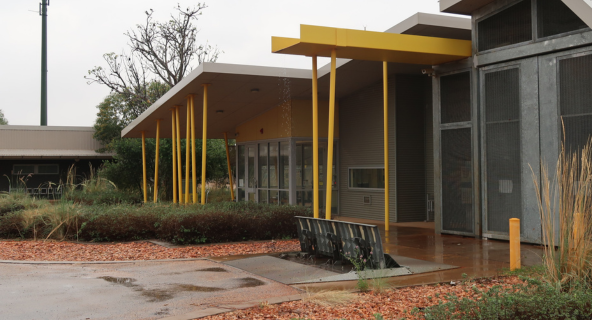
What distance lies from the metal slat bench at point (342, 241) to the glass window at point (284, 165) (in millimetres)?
7918

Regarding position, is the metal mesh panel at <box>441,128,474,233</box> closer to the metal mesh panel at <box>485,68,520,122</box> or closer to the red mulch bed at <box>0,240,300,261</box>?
the metal mesh panel at <box>485,68,520,122</box>

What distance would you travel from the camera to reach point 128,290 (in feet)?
23.6

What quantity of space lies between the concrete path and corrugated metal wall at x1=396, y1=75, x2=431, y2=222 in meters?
7.54

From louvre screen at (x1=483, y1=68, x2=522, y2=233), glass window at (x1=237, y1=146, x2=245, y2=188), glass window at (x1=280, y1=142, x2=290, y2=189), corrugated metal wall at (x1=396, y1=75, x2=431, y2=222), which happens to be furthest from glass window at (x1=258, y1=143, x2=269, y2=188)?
louvre screen at (x1=483, y1=68, x2=522, y2=233)

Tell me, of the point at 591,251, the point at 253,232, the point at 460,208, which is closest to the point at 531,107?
the point at 460,208

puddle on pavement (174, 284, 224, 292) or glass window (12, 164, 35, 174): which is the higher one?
glass window (12, 164, 35, 174)

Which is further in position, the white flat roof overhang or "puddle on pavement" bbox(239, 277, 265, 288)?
the white flat roof overhang

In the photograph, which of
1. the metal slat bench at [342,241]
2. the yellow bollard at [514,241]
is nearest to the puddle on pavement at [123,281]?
the metal slat bench at [342,241]

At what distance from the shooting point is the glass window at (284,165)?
17469 mm

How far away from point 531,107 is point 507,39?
143cm

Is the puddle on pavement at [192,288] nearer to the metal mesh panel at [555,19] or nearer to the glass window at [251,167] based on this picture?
the metal mesh panel at [555,19]

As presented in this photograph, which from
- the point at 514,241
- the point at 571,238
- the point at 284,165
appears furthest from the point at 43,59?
the point at 571,238

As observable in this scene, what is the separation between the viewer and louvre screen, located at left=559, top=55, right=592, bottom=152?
9430 millimetres

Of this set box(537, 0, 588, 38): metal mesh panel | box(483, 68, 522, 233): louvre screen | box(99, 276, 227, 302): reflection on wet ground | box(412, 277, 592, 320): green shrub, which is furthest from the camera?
box(483, 68, 522, 233): louvre screen
